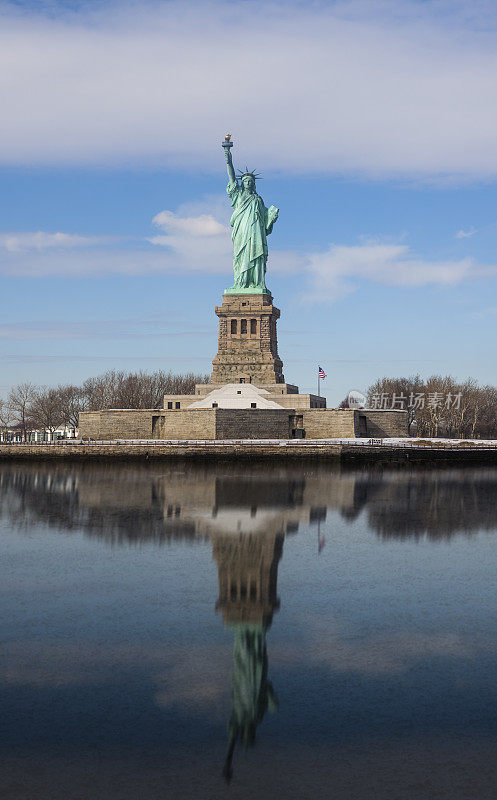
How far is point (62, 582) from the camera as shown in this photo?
53.9ft

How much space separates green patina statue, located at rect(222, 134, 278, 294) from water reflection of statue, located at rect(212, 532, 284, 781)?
5426 cm

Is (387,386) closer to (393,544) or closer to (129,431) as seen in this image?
(129,431)

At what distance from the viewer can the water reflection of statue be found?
31.6 feet

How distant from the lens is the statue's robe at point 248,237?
7312 centimetres

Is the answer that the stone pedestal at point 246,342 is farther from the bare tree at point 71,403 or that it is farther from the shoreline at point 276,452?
the bare tree at point 71,403

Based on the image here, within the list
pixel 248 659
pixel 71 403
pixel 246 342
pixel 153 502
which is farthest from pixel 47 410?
pixel 248 659

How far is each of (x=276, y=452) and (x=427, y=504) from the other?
23.4m

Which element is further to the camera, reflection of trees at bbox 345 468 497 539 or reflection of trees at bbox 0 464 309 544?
reflection of trees at bbox 345 468 497 539

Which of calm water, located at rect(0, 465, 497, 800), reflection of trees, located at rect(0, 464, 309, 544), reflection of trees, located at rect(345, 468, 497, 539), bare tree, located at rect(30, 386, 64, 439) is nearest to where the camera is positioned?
calm water, located at rect(0, 465, 497, 800)

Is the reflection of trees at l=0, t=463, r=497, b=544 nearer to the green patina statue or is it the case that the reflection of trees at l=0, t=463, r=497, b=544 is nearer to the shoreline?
the shoreline

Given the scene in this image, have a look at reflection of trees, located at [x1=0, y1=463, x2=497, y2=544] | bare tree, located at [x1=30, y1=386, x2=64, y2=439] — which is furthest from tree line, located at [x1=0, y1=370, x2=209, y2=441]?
reflection of trees, located at [x1=0, y1=463, x2=497, y2=544]

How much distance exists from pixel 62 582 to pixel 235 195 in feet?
204

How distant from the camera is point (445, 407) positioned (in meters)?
84.2

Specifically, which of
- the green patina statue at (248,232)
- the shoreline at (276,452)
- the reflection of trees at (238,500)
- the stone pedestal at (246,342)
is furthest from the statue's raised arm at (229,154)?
the reflection of trees at (238,500)
